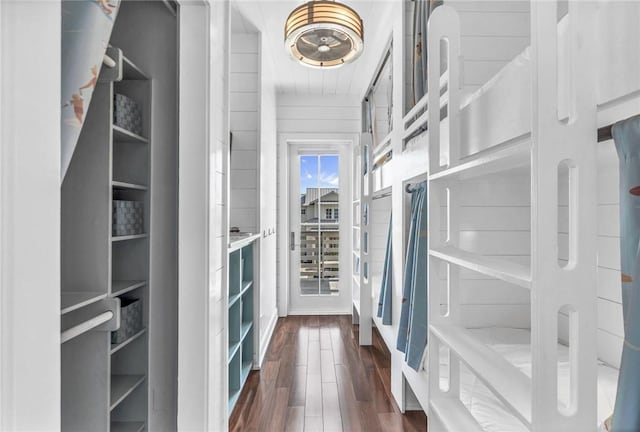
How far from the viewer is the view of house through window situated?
15.5ft

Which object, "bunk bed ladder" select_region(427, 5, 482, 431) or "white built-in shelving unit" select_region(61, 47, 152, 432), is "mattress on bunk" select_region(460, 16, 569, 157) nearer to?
"bunk bed ladder" select_region(427, 5, 482, 431)

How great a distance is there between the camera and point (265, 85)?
3.47 meters

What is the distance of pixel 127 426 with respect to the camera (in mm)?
1703

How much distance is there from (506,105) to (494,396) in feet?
3.39

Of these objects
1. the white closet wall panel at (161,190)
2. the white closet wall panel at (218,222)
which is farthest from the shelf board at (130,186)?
the white closet wall panel at (218,222)

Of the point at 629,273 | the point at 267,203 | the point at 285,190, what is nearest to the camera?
the point at 629,273

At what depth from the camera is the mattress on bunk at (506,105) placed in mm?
868

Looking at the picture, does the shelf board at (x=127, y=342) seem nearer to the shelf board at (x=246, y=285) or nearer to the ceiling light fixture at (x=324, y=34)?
the shelf board at (x=246, y=285)

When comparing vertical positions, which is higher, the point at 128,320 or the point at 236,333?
the point at 128,320

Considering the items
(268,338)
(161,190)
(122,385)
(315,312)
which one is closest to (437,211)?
(161,190)

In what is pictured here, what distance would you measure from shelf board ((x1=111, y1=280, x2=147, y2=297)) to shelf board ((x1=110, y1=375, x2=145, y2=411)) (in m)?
0.37

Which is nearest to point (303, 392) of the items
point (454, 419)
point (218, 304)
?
point (218, 304)

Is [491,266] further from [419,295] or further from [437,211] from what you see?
[419,295]

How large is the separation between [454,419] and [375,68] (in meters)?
3.11
